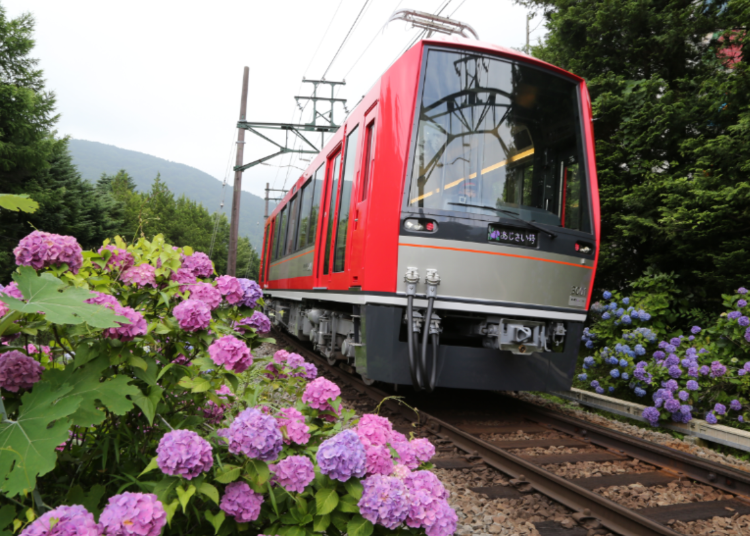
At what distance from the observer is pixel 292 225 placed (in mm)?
9859

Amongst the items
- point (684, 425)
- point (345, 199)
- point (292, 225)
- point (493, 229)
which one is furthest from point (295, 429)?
point (292, 225)

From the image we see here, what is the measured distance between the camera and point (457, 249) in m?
4.53

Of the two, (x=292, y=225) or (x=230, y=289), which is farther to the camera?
(x=292, y=225)

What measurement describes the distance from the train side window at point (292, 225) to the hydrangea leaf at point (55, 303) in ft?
26.4

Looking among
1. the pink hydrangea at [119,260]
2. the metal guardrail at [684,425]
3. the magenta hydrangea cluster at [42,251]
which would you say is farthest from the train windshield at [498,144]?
the magenta hydrangea cluster at [42,251]

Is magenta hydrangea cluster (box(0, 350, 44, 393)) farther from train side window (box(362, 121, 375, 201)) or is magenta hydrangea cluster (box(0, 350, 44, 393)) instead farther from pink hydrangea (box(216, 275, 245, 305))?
train side window (box(362, 121, 375, 201))

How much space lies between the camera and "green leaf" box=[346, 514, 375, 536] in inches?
53.8

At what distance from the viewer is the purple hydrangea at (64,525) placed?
1.05m

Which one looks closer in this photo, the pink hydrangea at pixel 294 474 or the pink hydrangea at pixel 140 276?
the pink hydrangea at pixel 294 474

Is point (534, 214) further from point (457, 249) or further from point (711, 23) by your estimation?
point (711, 23)

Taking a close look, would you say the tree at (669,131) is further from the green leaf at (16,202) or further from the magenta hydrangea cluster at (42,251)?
the green leaf at (16,202)

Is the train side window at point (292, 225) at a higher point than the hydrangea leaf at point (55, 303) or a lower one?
higher

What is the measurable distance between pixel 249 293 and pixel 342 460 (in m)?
0.86

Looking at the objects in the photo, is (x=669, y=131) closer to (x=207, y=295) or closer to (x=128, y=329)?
(x=207, y=295)
